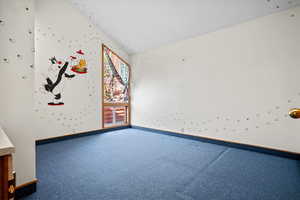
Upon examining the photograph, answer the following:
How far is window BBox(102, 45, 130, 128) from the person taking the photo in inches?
133

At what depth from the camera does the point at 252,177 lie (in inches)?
55.4

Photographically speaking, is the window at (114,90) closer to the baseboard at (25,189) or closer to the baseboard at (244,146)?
the baseboard at (244,146)

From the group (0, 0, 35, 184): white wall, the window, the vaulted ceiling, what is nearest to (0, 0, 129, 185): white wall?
(0, 0, 35, 184): white wall

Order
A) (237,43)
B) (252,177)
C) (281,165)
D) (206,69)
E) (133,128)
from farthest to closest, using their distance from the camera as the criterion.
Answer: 1. (133,128)
2. (206,69)
3. (237,43)
4. (281,165)
5. (252,177)

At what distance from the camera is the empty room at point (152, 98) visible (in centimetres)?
111

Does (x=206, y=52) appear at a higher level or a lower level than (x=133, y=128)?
higher

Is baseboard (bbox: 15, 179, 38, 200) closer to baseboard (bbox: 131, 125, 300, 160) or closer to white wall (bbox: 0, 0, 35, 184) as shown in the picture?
white wall (bbox: 0, 0, 35, 184)

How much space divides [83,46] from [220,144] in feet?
11.0

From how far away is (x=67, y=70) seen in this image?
8.98 feet

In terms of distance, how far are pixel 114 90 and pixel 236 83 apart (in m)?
2.70

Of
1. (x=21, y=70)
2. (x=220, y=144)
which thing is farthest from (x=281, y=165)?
(x=21, y=70)

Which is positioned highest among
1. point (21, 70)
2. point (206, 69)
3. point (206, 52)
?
point (206, 52)

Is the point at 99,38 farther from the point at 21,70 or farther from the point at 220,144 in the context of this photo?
the point at 220,144

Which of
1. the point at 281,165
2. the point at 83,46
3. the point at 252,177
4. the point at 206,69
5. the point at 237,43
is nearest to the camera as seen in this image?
the point at 252,177
